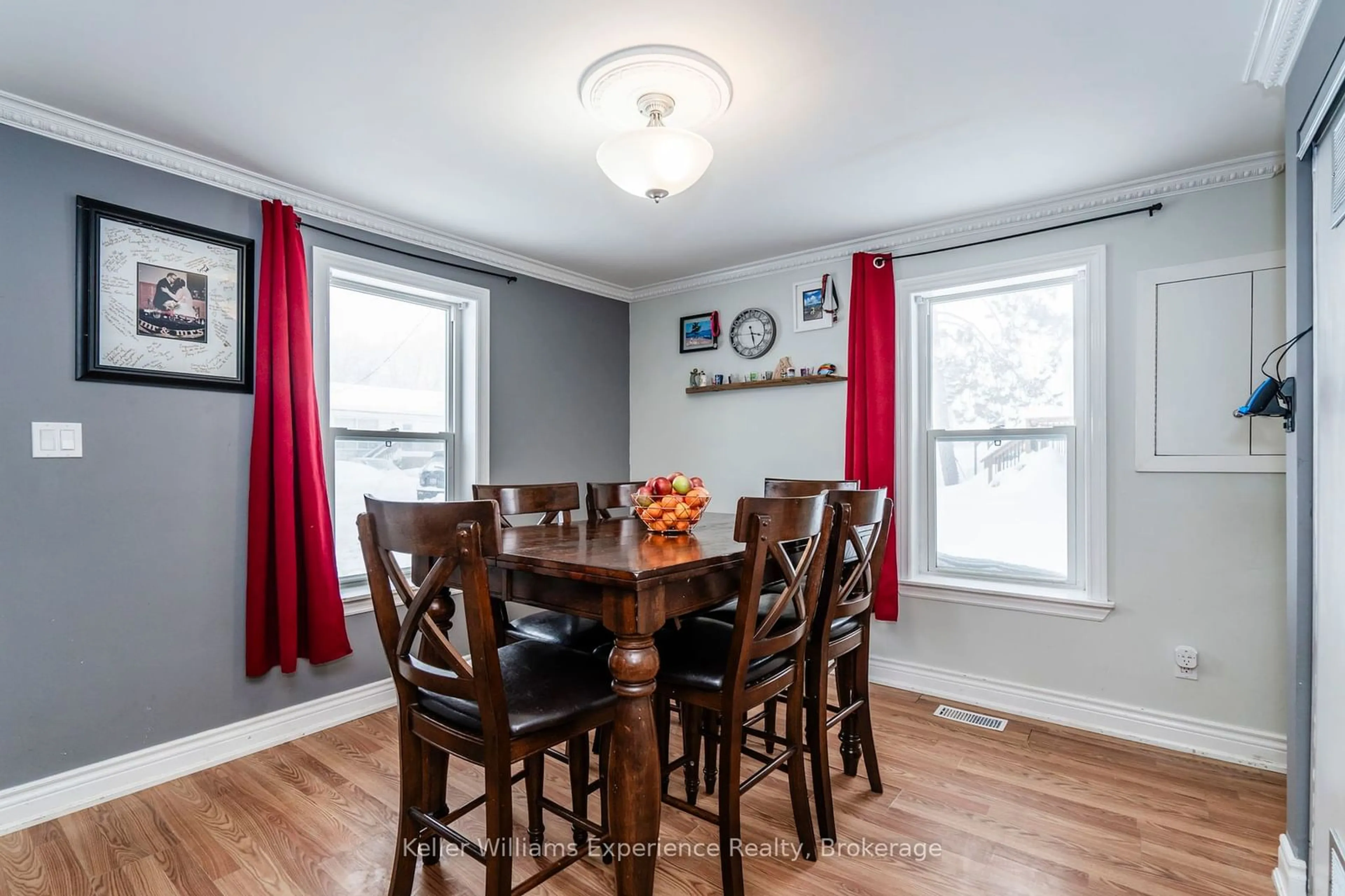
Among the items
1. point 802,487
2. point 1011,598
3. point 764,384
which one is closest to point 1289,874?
point 1011,598

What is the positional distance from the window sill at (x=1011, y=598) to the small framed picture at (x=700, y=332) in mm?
1791

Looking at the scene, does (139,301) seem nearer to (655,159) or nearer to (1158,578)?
(655,159)

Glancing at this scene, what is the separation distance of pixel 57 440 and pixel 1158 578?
4120mm

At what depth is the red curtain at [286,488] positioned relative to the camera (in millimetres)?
2648

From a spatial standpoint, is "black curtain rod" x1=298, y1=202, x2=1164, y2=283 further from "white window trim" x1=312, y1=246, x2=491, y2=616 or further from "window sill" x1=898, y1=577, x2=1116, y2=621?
"window sill" x1=898, y1=577, x2=1116, y2=621

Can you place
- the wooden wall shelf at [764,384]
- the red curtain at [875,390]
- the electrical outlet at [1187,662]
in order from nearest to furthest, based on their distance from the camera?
the electrical outlet at [1187,662], the red curtain at [875,390], the wooden wall shelf at [764,384]

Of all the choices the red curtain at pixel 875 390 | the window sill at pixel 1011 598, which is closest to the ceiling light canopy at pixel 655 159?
the red curtain at pixel 875 390

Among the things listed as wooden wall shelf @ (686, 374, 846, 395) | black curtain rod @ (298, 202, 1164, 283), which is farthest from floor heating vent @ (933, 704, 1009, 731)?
black curtain rod @ (298, 202, 1164, 283)

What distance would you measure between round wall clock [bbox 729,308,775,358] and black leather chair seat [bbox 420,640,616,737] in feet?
8.27

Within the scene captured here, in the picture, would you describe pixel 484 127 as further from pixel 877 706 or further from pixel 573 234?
pixel 877 706

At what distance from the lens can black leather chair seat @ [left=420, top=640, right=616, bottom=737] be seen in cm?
146

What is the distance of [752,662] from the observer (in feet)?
5.76

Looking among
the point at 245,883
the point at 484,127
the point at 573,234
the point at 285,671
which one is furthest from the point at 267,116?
the point at 245,883

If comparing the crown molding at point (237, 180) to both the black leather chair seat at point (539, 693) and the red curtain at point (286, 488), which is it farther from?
the black leather chair seat at point (539, 693)
